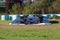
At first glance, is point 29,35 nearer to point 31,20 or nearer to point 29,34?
point 29,34

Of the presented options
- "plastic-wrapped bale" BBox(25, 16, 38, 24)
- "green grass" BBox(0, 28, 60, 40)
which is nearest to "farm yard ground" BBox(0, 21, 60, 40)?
"green grass" BBox(0, 28, 60, 40)

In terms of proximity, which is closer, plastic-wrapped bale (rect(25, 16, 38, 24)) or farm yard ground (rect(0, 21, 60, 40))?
farm yard ground (rect(0, 21, 60, 40))

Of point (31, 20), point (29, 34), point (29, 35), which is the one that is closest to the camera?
point (29, 35)

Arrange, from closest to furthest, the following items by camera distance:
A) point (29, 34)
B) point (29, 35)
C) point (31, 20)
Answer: point (29, 35), point (29, 34), point (31, 20)

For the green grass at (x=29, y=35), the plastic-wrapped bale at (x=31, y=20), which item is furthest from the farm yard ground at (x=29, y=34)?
the plastic-wrapped bale at (x=31, y=20)

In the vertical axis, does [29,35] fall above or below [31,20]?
above

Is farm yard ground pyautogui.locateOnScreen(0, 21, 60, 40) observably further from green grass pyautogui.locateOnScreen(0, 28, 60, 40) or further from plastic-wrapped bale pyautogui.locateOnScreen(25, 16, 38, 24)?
plastic-wrapped bale pyautogui.locateOnScreen(25, 16, 38, 24)

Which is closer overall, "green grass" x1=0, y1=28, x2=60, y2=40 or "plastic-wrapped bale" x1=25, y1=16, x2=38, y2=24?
"green grass" x1=0, y1=28, x2=60, y2=40

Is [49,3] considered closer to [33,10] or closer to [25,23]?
[33,10]

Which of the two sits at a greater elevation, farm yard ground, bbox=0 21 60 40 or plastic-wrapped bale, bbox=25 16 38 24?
farm yard ground, bbox=0 21 60 40

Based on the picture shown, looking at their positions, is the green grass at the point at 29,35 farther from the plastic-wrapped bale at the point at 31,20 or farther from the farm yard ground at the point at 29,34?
the plastic-wrapped bale at the point at 31,20

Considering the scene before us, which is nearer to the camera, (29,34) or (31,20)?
(29,34)

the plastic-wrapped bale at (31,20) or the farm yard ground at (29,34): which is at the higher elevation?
the farm yard ground at (29,34)

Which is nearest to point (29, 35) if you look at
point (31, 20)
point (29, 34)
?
point (29, 34)
